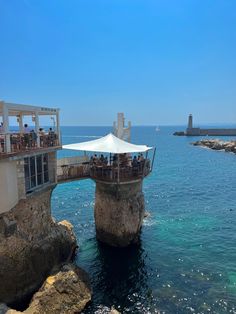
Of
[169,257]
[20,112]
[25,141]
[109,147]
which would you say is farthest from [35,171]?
[169,257]

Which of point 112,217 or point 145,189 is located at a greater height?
point 112,217

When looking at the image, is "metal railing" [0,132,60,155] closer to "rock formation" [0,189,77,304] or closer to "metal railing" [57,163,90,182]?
"metal railing" [57,163,90,182]

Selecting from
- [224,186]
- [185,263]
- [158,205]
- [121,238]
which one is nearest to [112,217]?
[121,238]

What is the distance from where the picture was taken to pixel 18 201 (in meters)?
16.2

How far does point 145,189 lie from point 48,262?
26003 mm

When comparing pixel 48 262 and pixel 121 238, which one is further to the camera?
pixel 121 238

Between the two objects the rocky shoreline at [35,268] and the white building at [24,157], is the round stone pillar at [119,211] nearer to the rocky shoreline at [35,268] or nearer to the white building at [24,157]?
the white building at [24,157]

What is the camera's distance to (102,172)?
71.5 feet

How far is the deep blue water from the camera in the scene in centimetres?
1630

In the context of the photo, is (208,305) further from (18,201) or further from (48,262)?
(18,201)

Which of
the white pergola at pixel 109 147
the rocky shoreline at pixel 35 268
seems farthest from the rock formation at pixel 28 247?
the white pergola at pixel 109 147

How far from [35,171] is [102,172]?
522 cm

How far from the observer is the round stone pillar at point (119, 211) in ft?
72.6

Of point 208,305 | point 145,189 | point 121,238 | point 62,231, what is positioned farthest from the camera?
point 145,189
